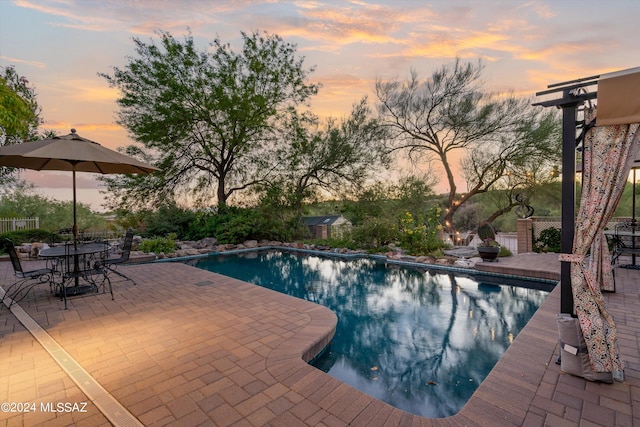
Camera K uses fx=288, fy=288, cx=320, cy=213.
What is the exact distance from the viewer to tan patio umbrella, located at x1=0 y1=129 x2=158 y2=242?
12.1 ft

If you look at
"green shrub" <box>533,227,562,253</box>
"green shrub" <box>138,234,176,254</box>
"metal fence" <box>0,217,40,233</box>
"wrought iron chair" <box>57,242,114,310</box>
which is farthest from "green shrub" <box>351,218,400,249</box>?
"metal fence" <box>0,217,40,233</box>

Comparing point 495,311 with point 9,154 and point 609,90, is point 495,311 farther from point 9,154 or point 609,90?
point 9,154

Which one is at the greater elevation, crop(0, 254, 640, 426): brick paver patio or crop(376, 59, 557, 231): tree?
crop(376, 59, 557, 231): tree

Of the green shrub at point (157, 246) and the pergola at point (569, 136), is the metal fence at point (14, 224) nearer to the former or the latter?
the green shrub at point (157, 246)

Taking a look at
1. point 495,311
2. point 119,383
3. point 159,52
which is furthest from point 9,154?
point 159,52

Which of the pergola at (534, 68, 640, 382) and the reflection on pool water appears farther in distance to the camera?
the reflection on pool water

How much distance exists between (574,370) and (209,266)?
834cm

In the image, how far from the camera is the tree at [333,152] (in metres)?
14.1

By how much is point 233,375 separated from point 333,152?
12.5 m

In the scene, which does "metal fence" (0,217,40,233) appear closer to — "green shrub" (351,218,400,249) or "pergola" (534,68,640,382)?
"green shrub" (351,218,400,249)

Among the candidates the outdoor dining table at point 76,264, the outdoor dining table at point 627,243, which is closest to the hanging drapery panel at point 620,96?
the outdoor dining table at point 627,243

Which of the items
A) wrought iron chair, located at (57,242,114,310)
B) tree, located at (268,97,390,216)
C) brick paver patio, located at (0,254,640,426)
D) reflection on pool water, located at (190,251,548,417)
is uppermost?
tree, located at (268,97,390,216)

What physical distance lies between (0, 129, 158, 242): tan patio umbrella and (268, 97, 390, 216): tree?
937 centimetres

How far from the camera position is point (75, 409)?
77.1 inches
